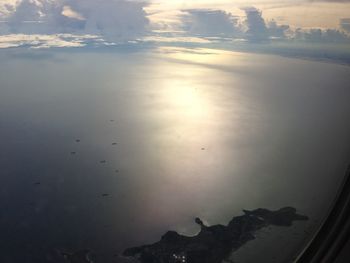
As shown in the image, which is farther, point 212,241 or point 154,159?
point 154,159

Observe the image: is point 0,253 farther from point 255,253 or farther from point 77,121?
point 77,121

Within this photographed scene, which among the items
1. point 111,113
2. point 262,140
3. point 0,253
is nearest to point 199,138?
point 262,140

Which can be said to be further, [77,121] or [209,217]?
[77,121]

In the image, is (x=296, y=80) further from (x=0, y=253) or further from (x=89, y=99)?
(x=0, y=253)

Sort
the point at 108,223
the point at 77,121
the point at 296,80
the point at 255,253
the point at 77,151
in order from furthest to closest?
the point at 296,80, the point at 77,121, the point at 77,151, the point at 108,223, the point at 255,253

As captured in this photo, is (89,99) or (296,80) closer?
(89,99)

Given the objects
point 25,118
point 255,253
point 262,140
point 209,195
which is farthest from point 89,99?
point 255,253

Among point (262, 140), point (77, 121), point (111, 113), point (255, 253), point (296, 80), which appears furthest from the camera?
point (296, 80)
